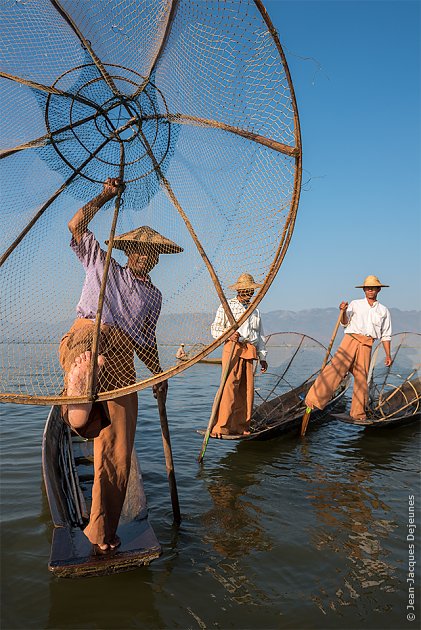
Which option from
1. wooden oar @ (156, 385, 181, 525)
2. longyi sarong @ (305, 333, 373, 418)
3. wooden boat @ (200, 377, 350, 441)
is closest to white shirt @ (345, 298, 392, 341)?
longyi sarong @ (305, 333, 373, 418)

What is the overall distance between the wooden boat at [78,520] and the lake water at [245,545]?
27 cm

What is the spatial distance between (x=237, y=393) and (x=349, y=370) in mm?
1893

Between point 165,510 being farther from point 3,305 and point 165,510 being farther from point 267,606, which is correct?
point 3,305

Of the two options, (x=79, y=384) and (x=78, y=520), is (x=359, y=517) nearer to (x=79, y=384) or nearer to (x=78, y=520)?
(x=78, y=520)

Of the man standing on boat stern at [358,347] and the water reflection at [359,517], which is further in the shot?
the man standing on boat stern at [358,347]

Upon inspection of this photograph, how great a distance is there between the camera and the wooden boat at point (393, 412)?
6836 mm

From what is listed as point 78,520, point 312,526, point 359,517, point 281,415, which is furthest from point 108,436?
point 281,415

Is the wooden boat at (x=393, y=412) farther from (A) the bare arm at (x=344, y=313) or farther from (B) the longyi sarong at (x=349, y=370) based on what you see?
(A) the bare arm at (x=344, y=313)

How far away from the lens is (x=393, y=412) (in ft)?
24.4

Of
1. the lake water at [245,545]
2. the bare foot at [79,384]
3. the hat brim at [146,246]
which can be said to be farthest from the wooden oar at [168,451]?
the hat brim at [146,246]

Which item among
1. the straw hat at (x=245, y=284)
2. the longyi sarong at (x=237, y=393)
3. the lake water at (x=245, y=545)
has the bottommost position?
the lake water at (x=245, y=545)

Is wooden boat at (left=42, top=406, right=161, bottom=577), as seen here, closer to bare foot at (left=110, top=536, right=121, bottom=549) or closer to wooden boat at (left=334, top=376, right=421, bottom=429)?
bare foot at (left=110, top=536, right=121, bottom=549)

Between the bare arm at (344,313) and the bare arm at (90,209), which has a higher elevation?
the bare arm at (90,209)

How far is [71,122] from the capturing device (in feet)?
11.1
